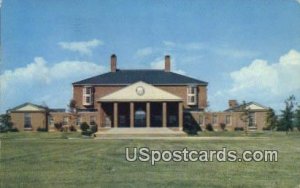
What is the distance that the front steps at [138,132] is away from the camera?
16.1 meters

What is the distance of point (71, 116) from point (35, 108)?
13.6 ft

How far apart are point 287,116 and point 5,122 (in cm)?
636

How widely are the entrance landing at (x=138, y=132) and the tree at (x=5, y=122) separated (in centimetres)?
464

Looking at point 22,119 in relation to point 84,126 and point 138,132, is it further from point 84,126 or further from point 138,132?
point 138,132

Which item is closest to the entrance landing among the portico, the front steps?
the front steps

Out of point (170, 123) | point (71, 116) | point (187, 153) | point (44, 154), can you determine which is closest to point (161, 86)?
point (170, 123)

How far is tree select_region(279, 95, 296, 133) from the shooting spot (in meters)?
10.4

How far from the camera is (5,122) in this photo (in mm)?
10797

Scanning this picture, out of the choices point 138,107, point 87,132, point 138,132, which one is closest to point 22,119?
point 87,132

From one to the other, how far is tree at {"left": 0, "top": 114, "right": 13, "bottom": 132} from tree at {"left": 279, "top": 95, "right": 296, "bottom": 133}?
550 cm

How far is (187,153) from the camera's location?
9.83m

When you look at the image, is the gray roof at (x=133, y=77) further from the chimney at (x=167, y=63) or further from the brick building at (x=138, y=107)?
the chimney at (x=167, y=63)

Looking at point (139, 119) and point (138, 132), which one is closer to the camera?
point (138, 132)

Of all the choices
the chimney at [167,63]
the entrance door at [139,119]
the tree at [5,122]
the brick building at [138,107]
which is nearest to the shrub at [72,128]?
the brick building at [138,107]
